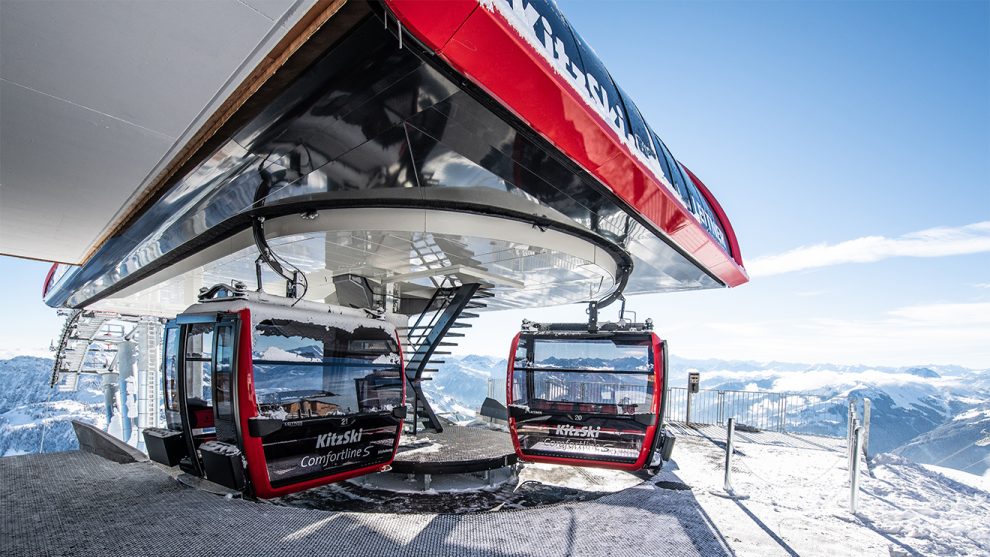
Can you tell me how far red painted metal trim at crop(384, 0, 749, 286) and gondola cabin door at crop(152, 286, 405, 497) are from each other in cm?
321

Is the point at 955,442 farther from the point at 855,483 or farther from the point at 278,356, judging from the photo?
the point at 278,356

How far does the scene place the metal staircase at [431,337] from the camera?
999 cm

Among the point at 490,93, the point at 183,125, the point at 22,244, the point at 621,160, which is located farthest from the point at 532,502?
the point at 22,244

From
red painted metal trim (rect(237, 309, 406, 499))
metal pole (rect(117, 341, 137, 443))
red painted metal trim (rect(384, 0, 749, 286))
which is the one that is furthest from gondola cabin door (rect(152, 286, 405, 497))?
metal pole (rect(117, 341, 137, 443))

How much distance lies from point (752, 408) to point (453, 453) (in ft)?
32.8

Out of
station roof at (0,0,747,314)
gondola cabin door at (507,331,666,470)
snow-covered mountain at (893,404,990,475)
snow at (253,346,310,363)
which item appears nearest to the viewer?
station roof at (0,0,747,314)

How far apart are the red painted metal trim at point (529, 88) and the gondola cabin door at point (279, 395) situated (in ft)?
10.5

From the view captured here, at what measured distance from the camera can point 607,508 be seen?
3.94 meters

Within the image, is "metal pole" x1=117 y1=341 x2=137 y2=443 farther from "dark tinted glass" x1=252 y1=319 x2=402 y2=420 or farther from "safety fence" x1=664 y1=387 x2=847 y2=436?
"safety fence" x1=664 y1=387 x2=847 y2=436

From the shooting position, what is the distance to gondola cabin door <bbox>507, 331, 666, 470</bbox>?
634 centimetres

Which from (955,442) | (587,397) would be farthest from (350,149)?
(955,442)

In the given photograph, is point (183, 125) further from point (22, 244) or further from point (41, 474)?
point (22, 244)

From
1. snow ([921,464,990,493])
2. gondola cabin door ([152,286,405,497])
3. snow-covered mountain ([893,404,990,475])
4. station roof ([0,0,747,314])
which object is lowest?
snow-covered mountain ([893,404,990,475])

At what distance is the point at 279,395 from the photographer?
4.91 metres
